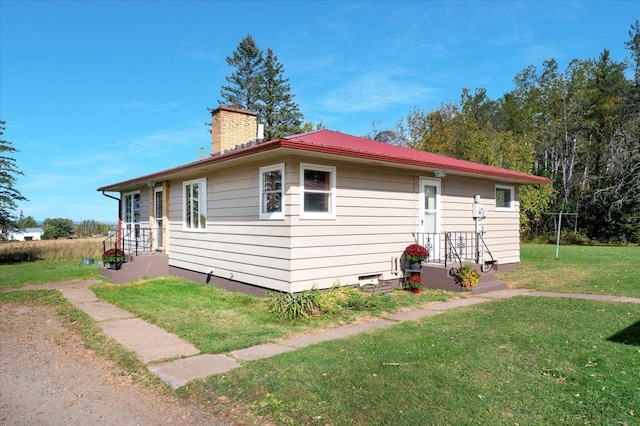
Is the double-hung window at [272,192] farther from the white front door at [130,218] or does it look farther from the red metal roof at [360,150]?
the white front door at [130,218]

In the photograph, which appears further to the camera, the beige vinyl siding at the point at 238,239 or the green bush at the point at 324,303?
the beige vinyl siding at the point at 238,239

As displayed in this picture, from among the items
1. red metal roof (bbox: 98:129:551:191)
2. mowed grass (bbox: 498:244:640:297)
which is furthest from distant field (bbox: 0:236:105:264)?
mowed grass (bbox: 498:244:640:297)

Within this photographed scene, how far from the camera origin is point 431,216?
34.2 feet

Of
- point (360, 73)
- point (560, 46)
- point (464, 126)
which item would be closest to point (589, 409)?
point (360, 73)

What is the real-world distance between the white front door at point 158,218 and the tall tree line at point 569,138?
15.7 meters

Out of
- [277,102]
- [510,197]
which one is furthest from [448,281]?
[277,102]

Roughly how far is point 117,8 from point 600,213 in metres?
27.0

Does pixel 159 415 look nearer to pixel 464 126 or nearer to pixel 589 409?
pixel 589 409

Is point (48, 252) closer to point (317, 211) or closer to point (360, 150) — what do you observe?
point (317, 211)

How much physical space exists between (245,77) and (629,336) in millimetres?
35474

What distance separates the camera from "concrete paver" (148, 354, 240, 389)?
413 centimetres

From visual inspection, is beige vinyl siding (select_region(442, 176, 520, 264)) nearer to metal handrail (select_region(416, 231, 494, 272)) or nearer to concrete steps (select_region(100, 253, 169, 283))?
metal handrail (select_region(416, 231, 494, 272))

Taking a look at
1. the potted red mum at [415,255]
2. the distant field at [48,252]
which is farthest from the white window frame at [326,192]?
the distant field at [48,252]

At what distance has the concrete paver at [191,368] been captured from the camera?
4129mm
